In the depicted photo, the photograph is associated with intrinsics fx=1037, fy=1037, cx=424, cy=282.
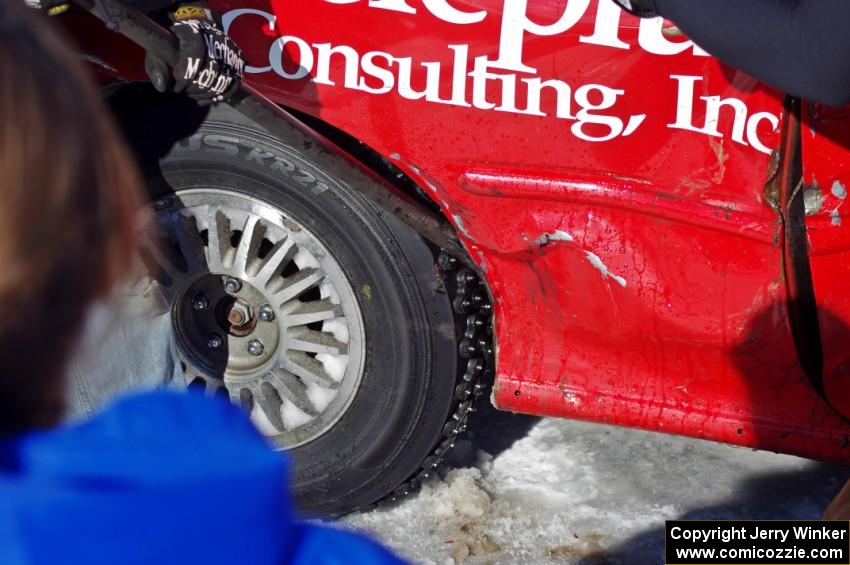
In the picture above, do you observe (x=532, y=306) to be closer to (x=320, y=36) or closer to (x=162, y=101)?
(x=320, y=36)

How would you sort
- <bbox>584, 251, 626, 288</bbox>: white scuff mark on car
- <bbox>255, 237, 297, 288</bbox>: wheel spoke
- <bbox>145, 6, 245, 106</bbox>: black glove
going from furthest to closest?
1. <bbox>255, 237, 297, 288</bbox>: wheel spoke
2. <bbox>584, 251, 626, 288</bbox>: white scuff mark on car
3. <bbox>145, 6, 245, 106</bbox>: black glove

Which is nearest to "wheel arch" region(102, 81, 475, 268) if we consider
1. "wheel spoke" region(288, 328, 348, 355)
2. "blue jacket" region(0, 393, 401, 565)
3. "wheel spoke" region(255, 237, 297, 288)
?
"wheel spoke" region(255, 237, 297, 288)

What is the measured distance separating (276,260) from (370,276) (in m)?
0.25

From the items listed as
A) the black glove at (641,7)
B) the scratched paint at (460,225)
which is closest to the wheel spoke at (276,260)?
the scratched paint at (460,225)

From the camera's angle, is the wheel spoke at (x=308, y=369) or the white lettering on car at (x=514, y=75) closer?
the white lettering on car at (x=514, y=75)

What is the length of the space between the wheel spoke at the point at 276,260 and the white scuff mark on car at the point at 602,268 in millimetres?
747

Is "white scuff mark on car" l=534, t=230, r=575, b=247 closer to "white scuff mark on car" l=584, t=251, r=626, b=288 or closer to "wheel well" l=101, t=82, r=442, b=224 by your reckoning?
"white scuff mark on car" l=584, t=251, r=626, b=288

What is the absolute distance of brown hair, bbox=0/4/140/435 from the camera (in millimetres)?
682

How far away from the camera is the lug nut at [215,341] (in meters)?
2.85

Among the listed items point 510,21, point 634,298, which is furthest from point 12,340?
point 634,298

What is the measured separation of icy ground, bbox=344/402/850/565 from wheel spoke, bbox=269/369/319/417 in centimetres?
43

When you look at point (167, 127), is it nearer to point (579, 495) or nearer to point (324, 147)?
point (324, 147)

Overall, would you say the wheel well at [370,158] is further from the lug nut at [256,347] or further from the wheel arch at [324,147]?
the lug nut at [256,347]

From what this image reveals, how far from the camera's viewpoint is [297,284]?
8.68 ft
